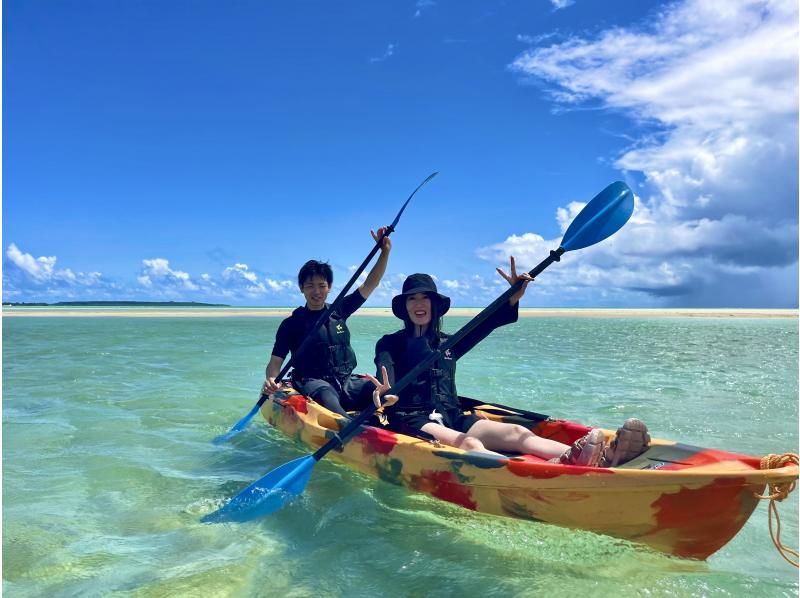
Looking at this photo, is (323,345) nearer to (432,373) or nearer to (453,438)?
(432,373)

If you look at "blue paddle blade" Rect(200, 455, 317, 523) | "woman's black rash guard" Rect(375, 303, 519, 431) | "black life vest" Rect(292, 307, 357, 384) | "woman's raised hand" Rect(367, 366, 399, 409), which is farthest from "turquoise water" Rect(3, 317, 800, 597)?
"black life vest" Rect(292, 307, 357, 384)

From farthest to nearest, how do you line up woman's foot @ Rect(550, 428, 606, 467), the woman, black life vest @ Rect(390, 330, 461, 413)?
black life vest @ Rect(390, 330, 461, 413) → the woman → woman's foot @ Rect(550, 428, 606, 467)

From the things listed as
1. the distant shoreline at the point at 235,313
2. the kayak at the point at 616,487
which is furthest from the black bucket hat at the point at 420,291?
the distant shoreline at the point at 235,313

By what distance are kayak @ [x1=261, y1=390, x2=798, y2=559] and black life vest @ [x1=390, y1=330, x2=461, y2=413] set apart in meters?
0.37

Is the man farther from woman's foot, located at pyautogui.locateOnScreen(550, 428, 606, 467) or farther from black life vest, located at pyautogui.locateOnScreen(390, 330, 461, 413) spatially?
woman's foot, located at pyautogui.locateOnScreen(550, 428, 606, 467)

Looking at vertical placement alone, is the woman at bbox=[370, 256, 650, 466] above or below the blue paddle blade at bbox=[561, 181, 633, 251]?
below

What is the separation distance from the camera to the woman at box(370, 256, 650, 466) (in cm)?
439

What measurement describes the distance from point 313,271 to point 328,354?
0.94 m

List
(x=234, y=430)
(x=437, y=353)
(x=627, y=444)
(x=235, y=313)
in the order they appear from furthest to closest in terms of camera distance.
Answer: (x=235, y=313)
(x=234, y=430)
(x=437, y=353)
(x=627, y=444)

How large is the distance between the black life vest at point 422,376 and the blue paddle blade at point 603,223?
1412mm

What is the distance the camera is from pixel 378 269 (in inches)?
252

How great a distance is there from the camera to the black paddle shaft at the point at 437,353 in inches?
171

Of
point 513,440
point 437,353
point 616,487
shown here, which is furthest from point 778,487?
point 437,353

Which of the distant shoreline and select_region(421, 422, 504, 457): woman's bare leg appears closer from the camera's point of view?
select_region(421, 422, 504, 457): woman's bare leg
